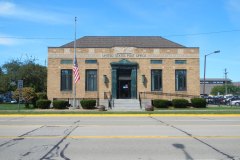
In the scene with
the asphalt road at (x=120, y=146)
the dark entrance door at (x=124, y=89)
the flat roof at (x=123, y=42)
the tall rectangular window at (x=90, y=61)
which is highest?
the flat roof at (x=123, y=42)

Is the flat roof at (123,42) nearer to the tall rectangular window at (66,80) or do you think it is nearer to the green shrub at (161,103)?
the tall rectangular window at (66,80)

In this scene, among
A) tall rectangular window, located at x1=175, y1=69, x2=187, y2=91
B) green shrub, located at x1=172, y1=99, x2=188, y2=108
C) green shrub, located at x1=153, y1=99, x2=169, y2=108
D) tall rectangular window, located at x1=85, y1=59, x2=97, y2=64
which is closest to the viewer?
green shrub, located at x1=153, y1=99, x2=169, y2=108

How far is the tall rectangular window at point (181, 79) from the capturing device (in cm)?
4234

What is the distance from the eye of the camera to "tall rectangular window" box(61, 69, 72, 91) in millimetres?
42125

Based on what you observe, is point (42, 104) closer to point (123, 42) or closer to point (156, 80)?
point (156, 80)

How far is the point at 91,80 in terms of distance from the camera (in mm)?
42125

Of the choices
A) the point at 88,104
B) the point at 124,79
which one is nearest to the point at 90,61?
the point at 124,79

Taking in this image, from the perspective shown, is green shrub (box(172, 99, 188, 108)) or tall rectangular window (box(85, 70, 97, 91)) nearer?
green shrub (box(172, 99, 188, 108))

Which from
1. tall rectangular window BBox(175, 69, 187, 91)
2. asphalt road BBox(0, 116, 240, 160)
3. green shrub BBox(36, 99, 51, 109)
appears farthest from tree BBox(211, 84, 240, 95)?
asphalt road BBox(0, 116, 240, 160)

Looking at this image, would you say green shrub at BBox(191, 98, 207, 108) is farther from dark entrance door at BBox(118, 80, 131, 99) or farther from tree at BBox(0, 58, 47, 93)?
tree at BBox(0, 58, 47, 93)

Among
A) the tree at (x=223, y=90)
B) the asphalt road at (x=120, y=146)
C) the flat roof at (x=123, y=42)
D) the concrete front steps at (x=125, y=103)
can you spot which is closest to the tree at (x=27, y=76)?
the flat roof at (x=123, y=42)

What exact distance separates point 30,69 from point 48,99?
A: 76.6ft

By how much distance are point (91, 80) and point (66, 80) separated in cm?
291

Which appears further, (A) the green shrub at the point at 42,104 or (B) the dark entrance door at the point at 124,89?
(B) the dark entrance door at the point at 124,89
